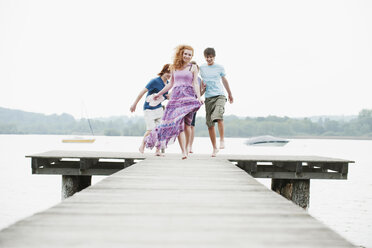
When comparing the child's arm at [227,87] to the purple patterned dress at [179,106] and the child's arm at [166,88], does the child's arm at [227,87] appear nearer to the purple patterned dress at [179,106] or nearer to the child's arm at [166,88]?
the purple patterned dress at [179,106]

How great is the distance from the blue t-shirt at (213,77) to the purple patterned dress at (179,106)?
0.64 m

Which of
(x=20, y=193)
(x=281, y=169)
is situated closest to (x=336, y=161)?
(x=281, y=169)

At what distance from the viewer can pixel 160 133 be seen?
6445 millimetres

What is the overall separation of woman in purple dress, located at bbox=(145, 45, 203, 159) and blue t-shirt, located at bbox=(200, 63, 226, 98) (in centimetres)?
55

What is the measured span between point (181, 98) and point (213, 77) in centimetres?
97

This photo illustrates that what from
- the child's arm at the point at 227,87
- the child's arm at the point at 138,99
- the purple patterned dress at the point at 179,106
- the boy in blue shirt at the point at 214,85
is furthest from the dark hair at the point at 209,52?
the child's arm at the point at 138,99

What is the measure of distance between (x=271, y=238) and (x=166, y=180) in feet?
7.21

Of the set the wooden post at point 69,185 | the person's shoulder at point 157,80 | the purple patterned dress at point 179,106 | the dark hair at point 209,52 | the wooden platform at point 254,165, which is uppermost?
the dark hair at point 209,52

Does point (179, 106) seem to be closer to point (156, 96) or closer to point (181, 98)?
point (181, 98)

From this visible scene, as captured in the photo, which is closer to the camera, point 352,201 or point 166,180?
point 166,180

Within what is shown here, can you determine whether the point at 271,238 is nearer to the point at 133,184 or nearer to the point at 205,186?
the point at 205,186

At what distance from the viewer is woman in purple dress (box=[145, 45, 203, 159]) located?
20.0ft

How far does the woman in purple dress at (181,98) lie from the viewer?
609 centimetres

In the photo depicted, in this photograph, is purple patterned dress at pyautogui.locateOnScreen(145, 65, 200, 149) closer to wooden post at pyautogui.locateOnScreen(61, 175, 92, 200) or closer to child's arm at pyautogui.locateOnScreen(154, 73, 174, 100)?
child's arm at pyautogui.locateOnScreen(154, 73, 174, 100)
